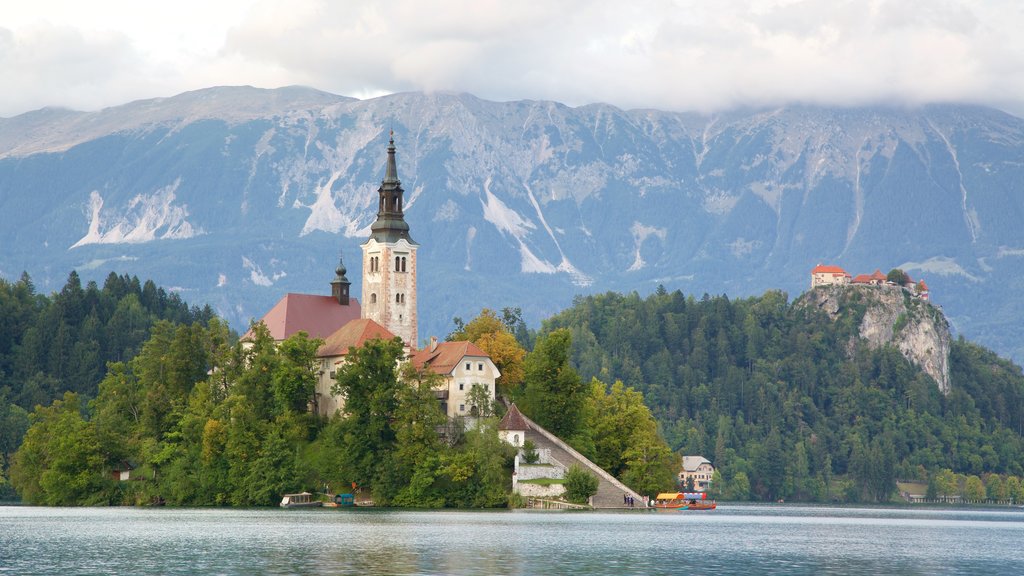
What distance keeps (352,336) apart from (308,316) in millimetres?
13442

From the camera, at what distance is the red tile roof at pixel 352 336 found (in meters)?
139

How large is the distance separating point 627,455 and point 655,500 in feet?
28.1

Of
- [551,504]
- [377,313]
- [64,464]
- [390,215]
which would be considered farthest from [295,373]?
[390,215]

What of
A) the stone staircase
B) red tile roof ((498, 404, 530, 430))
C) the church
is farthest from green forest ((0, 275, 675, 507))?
the church

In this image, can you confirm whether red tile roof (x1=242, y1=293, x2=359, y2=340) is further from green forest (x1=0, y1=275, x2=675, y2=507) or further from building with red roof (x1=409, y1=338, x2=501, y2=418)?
building with red roof (x1=409, y1=338, x2=501, y2=418)

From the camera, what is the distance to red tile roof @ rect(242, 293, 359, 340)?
15038 cm

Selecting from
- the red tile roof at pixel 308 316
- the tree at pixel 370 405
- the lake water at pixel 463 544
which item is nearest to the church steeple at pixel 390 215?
the red tile roof at pixel 308 316

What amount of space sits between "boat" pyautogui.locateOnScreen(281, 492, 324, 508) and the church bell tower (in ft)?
81.6

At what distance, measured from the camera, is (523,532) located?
3866 inches

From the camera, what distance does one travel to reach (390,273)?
15450 cm

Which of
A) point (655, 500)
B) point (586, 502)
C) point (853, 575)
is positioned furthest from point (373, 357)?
point (853, 575)

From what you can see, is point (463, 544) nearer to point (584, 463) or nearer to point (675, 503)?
point (584, 463)

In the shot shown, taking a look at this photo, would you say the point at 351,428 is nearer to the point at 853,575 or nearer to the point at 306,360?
the point at 306,360

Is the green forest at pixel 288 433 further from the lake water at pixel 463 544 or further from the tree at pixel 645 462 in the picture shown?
the lake water at pixel 463 544
